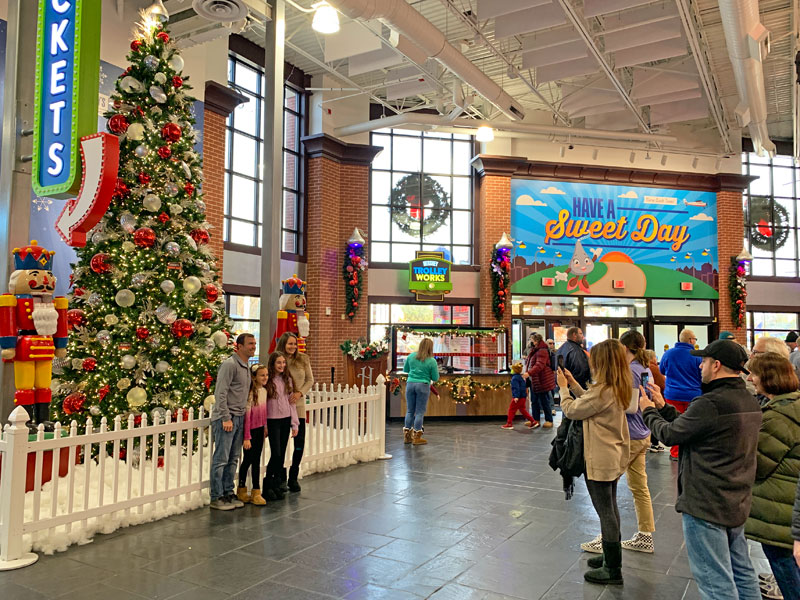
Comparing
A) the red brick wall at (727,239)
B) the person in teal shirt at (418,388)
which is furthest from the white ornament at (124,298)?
the red brick wall at (727,239)

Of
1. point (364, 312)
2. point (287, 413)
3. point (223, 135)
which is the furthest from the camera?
point (364, 312)

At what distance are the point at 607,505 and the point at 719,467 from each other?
3.77ft

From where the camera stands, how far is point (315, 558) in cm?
410

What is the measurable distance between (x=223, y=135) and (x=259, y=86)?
2.28 meters

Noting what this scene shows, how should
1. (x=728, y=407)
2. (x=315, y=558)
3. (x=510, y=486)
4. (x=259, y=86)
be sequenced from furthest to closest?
1. (x=259, y=86)
2. (x=510, y=486)
3. (x=315, y=558)
4. (x=728, y=407)

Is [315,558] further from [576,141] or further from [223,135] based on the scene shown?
[576,141]

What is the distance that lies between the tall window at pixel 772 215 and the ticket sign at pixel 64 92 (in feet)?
53.3

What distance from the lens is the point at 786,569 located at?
2736mm

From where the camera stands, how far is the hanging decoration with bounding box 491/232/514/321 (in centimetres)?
1381

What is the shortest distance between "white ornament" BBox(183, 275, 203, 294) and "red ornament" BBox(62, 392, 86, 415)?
1.37 meters

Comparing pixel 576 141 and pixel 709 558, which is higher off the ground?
pixel 576 141

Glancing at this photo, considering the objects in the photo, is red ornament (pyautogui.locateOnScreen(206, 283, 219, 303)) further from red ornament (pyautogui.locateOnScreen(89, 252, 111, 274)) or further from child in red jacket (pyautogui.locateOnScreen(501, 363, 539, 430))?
child in red jacket (pyautogui.locateOnScreen(501, 363, 539, 430))

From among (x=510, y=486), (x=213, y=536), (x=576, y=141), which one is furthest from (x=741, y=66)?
(x=213, y=536)

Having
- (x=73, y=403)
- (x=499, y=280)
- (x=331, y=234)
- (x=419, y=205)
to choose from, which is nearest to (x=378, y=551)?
(x=73, y=403)
